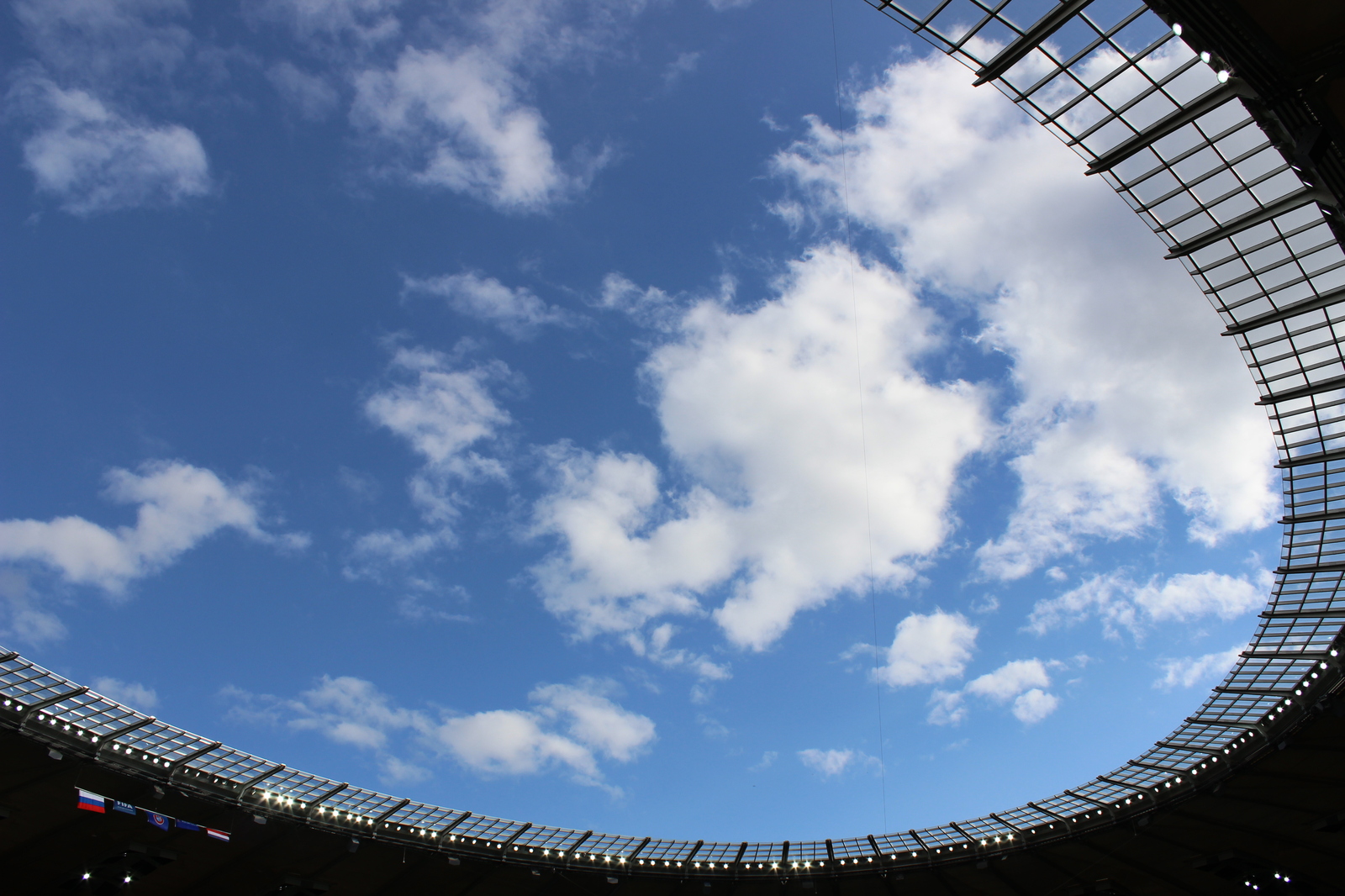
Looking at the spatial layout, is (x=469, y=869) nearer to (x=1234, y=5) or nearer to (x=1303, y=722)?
(x=1303, y=722)

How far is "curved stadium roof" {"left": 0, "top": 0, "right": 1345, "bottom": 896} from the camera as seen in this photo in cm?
2011

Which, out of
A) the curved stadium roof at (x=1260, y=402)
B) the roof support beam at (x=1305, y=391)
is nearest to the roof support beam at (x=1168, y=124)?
the curved stadium roof at (x=1260, y=402)

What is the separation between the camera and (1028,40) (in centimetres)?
2058

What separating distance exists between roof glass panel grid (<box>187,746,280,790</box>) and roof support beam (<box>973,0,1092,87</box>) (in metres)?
41.8

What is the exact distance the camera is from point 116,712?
32.2 meters

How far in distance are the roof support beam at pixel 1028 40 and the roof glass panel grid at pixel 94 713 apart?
42.3 meters

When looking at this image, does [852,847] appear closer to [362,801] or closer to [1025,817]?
[1025,817]

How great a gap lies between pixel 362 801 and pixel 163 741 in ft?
32.3

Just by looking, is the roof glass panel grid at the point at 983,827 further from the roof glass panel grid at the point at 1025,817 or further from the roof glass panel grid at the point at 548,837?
the roof glass panel grid at the point at 548,837

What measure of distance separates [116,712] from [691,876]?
2925 cm

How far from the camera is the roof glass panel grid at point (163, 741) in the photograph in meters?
32.2

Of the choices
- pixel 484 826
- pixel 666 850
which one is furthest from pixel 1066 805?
pixel 484 826

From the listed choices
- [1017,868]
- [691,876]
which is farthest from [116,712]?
[1017,868]

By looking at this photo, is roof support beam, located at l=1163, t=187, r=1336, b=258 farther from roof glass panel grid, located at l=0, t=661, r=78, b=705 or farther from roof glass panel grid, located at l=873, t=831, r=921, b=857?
roof glass panel grid, located at l=0, t=661, r=78, b=705
